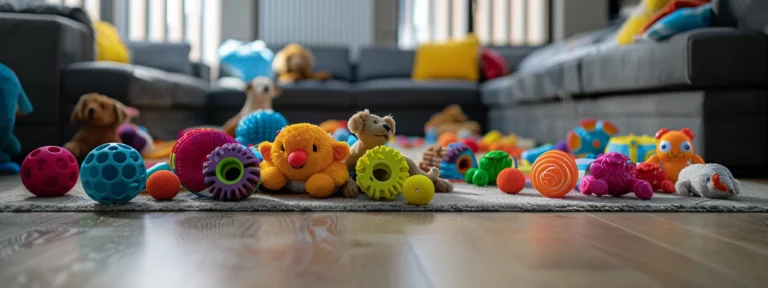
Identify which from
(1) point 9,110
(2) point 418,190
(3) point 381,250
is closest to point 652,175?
(2) point 418,190

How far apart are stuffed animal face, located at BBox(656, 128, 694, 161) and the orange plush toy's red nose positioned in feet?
2.89

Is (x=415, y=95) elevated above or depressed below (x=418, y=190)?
above

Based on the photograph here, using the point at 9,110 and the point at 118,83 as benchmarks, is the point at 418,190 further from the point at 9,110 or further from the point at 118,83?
the point at 118,83

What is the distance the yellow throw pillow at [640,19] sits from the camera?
107 inches

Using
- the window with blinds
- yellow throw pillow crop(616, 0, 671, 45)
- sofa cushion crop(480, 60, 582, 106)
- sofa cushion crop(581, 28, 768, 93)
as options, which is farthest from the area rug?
the window with blinds

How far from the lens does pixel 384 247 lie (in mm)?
844

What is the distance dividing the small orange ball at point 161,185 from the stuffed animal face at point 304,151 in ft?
0.76

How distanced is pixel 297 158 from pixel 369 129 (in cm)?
19

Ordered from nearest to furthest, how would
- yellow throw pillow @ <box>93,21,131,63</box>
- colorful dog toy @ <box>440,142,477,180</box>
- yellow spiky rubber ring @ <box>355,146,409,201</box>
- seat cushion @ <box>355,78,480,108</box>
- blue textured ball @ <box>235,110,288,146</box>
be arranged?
yellow spiky rubber ring @ <box>355,146,409,201</box>
colorful dog toy @ <box>440,142,477,180</box>
blue textured ball @ <box>235,110,288,146</box>
yellow throw pillow @ <box>93,21,131,63</box>
seat cushion @ <box>355,78,480,108</box>

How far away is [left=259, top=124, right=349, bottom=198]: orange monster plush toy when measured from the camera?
4.41ft

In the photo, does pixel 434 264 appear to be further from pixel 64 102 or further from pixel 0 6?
pixel 0 6

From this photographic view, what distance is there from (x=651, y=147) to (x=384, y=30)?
443cm

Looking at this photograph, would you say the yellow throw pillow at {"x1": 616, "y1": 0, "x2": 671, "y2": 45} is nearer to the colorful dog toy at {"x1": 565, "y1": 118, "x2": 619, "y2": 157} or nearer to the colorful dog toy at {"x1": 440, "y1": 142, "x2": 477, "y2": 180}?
the colorful dog toy at {"x1": 565, "y1": 118, "x2": 619, "y2": 157}

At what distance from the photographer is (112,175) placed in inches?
48.0
